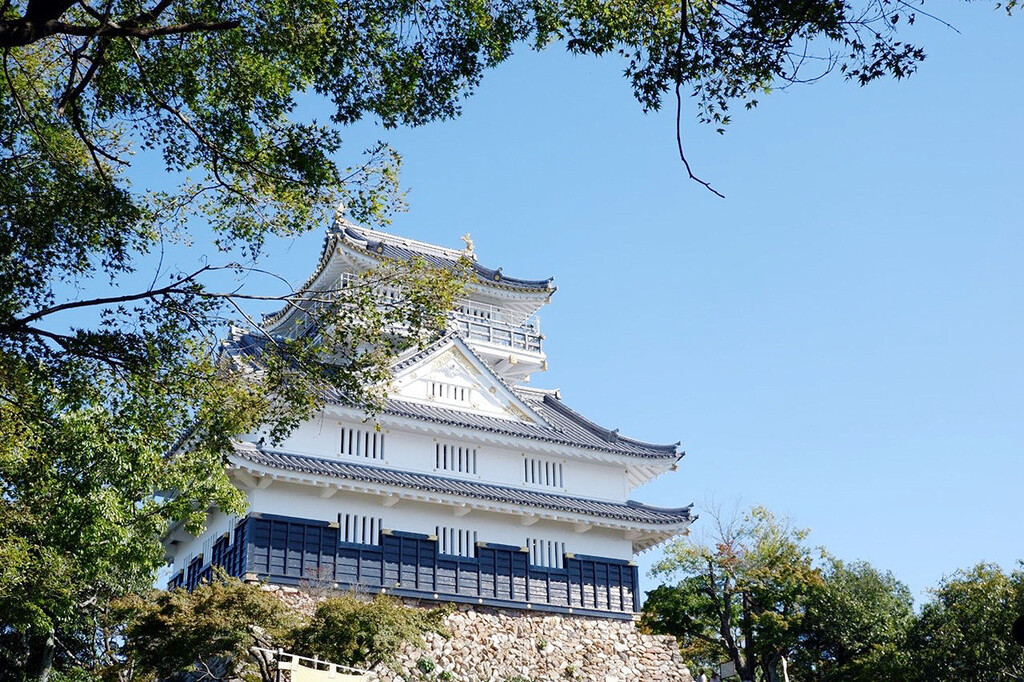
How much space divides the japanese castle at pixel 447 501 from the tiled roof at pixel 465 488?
4cm

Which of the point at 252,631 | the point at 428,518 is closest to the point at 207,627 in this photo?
the point at 252,631

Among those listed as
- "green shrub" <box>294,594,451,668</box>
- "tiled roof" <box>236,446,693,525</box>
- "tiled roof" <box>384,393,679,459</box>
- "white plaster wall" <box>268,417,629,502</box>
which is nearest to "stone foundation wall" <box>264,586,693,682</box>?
"tiled roof" <box>236,446,693,525</box>

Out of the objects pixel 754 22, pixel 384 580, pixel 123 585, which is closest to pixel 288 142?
pixel 754 22

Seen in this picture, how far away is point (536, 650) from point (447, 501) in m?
3.76

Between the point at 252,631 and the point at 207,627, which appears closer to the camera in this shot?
the point at 207,627

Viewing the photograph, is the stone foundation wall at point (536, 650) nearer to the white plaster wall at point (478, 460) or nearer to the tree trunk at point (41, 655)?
the white plaster wall at point (478, 460)

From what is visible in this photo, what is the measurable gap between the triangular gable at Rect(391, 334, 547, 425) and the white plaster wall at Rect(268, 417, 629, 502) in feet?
3.70

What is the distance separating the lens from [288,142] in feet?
34.0

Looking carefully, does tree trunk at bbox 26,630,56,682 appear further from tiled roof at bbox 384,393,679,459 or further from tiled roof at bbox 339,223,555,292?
tiled roof at bbox 339,223,555,292

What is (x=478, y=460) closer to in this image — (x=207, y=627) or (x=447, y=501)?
(x=447, y=501)

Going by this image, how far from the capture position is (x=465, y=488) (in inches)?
930

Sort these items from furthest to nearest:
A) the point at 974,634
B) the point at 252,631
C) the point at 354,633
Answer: the point at 974,634 → the point at 252,631 → the point at 354,633

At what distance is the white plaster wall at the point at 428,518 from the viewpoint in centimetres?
2194

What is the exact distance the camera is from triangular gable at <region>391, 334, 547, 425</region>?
25.2m
